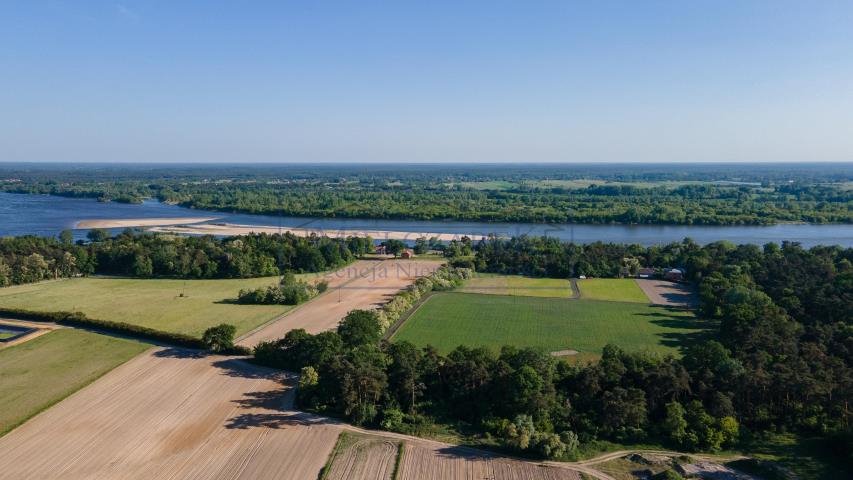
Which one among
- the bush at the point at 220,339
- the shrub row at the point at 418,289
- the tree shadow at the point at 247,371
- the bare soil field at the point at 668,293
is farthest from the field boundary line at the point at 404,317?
the bare soil field at the point at 668,293

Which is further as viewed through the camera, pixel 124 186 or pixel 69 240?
pixel 124 186

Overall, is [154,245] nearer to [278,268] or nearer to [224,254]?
[224,254]

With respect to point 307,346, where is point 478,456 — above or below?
below

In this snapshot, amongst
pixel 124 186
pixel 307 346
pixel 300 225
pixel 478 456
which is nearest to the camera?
pixel 478 456

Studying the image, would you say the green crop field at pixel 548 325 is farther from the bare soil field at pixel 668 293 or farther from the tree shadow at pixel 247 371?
the tree shadow at pixel 247 371

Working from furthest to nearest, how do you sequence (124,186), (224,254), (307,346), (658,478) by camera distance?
(124,186) < (224,254) < (307,346) < (658,478)

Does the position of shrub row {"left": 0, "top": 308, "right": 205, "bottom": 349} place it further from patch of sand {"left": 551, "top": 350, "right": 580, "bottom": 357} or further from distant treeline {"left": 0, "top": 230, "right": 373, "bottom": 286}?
patch of sand {"left": 551, "top": 350, "right": 580, "bottom": 357}

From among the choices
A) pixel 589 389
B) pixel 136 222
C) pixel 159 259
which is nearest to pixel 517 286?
pixel 589 389

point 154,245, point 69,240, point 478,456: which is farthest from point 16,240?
point 478,456

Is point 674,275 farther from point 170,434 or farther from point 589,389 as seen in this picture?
point 170,434
